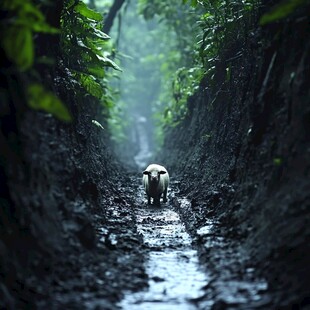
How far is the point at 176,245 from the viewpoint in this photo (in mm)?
8422

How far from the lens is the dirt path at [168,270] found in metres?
5.92

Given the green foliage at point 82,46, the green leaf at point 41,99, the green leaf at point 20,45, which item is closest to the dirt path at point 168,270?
the green leaf at point 41,99

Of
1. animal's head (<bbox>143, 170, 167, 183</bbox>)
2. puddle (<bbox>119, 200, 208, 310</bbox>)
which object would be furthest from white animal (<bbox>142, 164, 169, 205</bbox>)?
puddle (<bbox>119, 200, 208, 310</bbox>)

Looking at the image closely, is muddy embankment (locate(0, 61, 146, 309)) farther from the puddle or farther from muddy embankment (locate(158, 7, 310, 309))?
muddy embankment (locate(158, 7, 310, 309))

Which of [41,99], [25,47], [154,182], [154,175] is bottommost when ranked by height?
[41,99]

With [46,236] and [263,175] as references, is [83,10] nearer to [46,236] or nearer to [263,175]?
[263,175]

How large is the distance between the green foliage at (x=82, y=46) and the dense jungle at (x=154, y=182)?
0.03 meters

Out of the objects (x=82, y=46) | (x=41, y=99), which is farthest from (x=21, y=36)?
(x=82, y=46)

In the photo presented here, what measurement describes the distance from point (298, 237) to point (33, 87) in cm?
384

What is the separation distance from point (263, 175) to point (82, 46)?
559 centimetres

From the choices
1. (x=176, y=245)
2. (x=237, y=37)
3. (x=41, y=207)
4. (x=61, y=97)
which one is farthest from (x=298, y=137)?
(x=237, y=37)

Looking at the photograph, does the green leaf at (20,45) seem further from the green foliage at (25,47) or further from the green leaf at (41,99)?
the green leaf at (41,99)

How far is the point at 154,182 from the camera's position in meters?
Result: 12.8

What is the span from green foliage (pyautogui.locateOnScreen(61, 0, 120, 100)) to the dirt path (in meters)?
3.71
